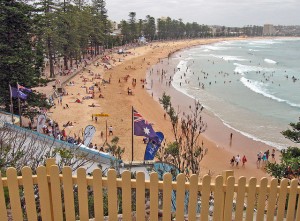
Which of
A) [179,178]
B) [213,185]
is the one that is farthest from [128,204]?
[213,185]

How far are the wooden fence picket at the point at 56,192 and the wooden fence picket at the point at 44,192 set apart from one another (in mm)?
59

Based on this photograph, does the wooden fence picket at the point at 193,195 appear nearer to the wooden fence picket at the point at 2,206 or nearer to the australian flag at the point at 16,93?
the wooden fence picket at the point at 2,206

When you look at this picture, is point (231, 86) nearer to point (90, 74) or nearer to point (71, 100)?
point (90, 74)

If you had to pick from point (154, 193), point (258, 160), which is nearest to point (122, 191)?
point (154, 193)

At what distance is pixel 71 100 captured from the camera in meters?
32.8

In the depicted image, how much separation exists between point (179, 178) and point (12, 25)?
1820 centimetres

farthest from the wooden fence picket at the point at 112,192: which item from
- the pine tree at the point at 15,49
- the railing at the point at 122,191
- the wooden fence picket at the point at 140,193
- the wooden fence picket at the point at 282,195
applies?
the pine tree at the point at 15,49

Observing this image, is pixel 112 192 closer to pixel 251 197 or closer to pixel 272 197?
pixel 251 197

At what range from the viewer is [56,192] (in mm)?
4078

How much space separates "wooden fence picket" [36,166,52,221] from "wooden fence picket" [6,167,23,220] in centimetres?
26

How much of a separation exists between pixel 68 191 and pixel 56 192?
14cm

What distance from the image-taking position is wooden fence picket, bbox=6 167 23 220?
3965 mm

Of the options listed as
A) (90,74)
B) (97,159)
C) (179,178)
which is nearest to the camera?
(179,178)

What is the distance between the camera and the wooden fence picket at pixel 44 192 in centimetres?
400
